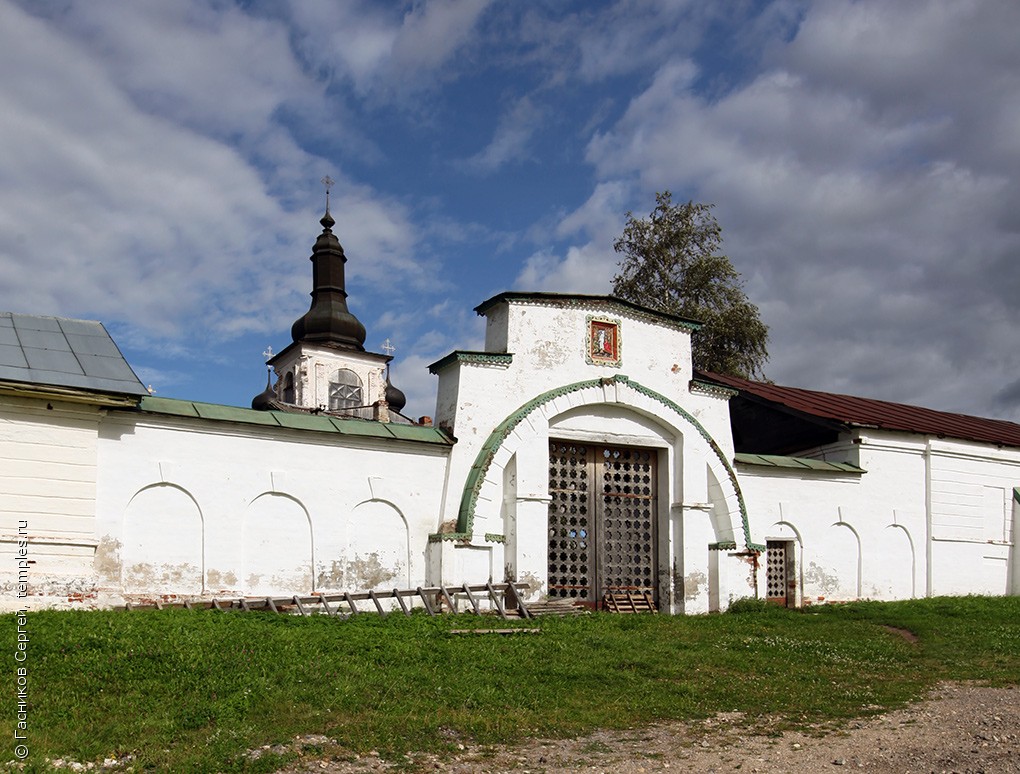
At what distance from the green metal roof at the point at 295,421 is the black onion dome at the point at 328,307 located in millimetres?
23840

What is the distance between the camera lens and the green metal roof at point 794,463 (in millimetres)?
17938

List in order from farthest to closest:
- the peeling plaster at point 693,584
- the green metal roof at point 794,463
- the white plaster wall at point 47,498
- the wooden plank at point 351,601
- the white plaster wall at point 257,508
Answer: the green metal roof at point 794,463
the peeling plaster at point 693,584
the white plaster wall at point 257,508
the wooden plank at point 351,601
the white plaster wall at point 47,498

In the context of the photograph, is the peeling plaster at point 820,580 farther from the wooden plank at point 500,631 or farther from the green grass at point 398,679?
the wooden plank at point 500,631

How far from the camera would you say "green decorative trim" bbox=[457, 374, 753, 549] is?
15.1 meters

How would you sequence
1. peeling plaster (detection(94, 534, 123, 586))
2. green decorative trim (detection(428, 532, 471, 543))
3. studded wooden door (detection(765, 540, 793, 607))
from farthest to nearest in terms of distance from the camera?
studded wooden door (detection(765, 540, 793, 607)) → green decorative trim (detection(428, 532, 471, 543)) → peeling plaster (detection(94, 534, 123, 586))

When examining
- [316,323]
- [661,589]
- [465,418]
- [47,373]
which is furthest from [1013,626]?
[316,323]

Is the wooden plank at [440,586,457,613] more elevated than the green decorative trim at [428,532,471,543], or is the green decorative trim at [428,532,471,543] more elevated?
the green decorative trim at [428,532,471,543]

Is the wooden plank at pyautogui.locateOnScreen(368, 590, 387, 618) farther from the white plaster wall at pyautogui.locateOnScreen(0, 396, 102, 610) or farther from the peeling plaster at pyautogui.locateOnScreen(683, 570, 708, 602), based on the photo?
the peeling plaster at pyautogui.locateOnScreen(683, 570, 708, 602)

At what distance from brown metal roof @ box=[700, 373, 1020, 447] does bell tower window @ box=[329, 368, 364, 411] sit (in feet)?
60.5

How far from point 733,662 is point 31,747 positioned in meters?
7.37

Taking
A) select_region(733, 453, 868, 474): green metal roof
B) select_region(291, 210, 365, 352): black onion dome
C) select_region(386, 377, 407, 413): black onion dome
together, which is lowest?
select_region(733, 453, 868, 474): green metal roof

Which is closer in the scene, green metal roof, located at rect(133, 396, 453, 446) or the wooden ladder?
green metal roof, located at rect(133, 396, 453, 446)

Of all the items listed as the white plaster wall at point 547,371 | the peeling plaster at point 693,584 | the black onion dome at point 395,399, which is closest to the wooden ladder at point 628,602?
the peeling plaster at point 693,584

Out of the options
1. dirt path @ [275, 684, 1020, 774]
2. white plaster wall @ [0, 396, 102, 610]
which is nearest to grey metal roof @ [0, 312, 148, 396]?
white plaster wall @ [0, 396, 102, 610]
